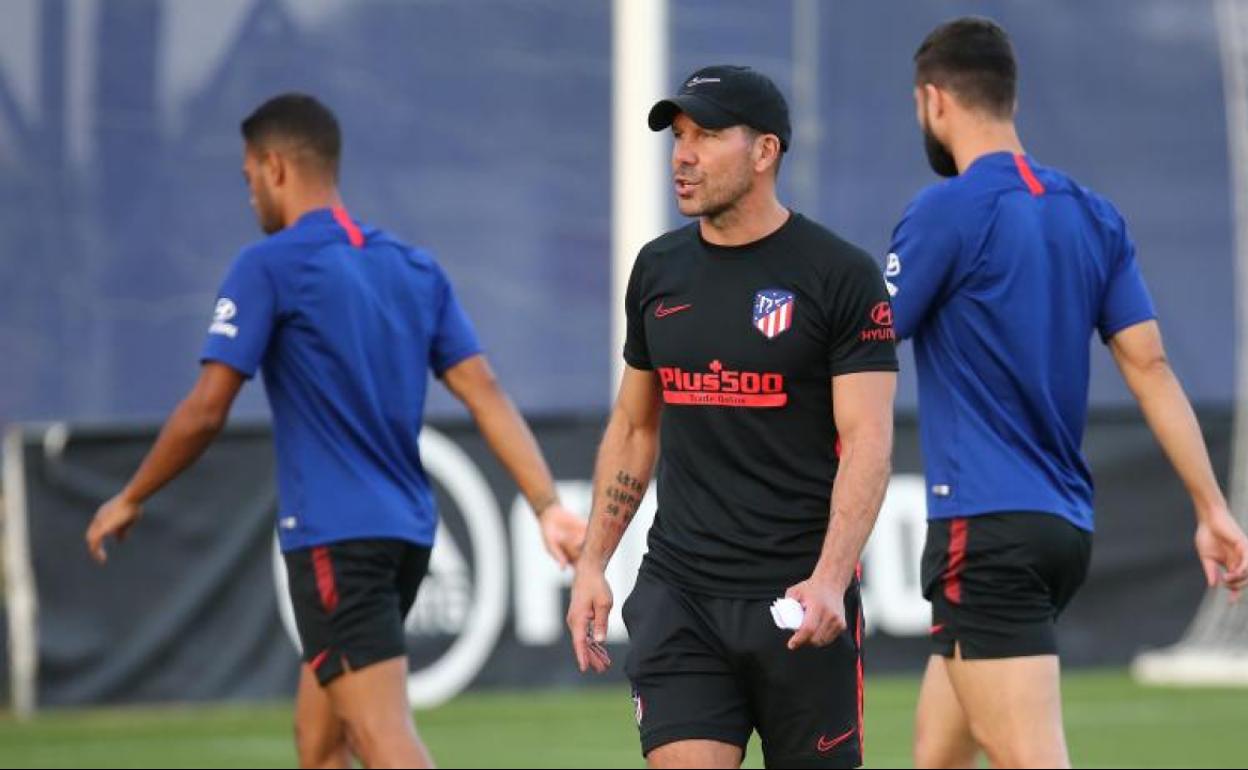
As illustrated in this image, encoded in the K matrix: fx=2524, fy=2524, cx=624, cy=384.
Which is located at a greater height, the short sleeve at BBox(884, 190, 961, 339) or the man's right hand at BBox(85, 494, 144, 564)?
the short sleeve at BBox(884, 190, 961, 339)

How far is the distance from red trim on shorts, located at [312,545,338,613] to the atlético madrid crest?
191 centimetres

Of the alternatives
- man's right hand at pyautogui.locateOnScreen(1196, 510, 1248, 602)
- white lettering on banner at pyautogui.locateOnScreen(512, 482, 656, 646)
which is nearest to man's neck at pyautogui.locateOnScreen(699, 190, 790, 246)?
man's right hand at pyautogui.locateOnScreen(1196, 510, 1248, 602)

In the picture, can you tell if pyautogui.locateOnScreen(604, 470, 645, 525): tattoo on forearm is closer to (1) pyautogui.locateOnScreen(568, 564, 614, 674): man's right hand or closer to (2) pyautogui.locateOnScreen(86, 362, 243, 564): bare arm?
(1) pyautogui.locateOnScreen(568, 564, 614, 674): man's right hand

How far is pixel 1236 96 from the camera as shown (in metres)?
17.1

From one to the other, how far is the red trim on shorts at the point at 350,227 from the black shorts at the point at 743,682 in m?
1.95

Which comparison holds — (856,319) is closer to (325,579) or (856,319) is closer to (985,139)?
(985,139)

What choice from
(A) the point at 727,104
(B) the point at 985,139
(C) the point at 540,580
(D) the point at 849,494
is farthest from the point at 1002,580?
(C) the point at 540,580

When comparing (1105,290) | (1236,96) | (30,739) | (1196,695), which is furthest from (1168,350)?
(1105,290)

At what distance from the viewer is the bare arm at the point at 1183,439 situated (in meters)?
6.49

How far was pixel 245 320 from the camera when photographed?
23.2 feet

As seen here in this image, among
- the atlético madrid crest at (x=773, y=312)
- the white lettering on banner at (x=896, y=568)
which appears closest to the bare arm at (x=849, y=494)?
the atlético madrid crest at (x=773, y=312)

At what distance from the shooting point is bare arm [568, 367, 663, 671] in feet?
19.5

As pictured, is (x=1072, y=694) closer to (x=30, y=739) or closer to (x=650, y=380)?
Answer: (x=30, y=739)

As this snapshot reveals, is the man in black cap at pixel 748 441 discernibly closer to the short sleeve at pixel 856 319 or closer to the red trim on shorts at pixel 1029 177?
the short sleeve at pixel 856 319
